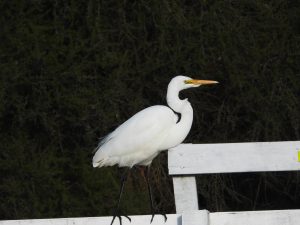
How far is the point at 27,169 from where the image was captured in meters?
6.63

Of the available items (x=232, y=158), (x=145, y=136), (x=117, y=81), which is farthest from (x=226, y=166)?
(x=117, y=81)

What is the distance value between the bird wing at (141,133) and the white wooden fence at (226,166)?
49.9 inches

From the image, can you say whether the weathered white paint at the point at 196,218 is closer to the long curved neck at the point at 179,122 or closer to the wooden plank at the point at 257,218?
the wooden plank at the point at 257,218

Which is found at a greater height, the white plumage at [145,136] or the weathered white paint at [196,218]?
the white plumage at [145,136]

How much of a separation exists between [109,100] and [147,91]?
40 centimetres

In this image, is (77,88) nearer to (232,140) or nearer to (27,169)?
(27,169)

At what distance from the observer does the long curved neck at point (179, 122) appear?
14.2 ft

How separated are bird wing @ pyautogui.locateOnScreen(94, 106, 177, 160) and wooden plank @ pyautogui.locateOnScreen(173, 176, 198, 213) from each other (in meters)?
1.26

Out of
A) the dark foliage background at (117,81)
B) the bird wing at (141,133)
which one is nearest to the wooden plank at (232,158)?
the bird wing at (141,133)

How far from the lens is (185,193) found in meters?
3.03

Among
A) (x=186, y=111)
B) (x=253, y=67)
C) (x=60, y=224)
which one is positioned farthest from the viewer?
(x=253, y=67)

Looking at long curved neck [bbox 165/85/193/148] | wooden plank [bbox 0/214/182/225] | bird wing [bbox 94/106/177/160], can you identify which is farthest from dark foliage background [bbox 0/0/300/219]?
wooden plank [bbox 0/214/182/225]

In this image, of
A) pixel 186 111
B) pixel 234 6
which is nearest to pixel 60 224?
Answer: pixel 186 111

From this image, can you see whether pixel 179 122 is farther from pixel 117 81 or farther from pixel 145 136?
pixel 117 81
